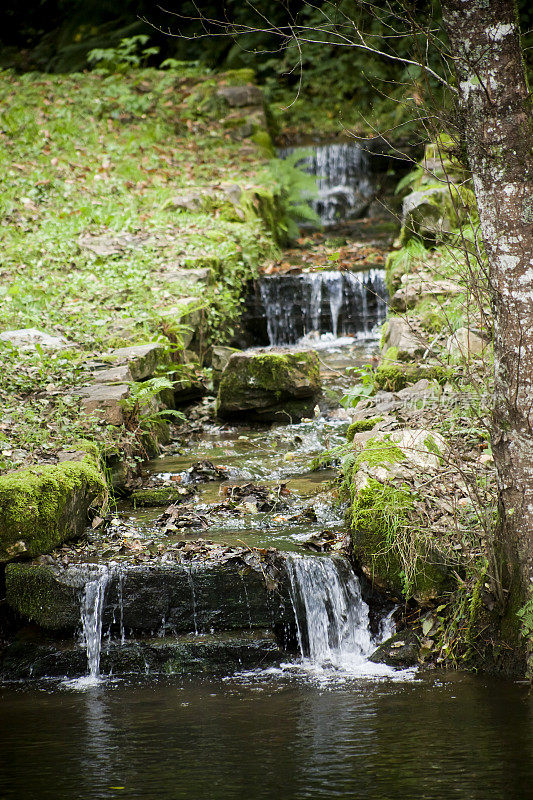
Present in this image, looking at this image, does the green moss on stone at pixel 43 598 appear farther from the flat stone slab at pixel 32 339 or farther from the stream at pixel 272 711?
the flat stone slab at pixel 32 339

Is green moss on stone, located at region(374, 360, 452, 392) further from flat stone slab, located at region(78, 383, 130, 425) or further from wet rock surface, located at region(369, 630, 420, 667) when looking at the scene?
wet rock surface, located at region(369, 630, 420, 667)

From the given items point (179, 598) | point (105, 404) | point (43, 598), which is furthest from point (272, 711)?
point (105, 404)

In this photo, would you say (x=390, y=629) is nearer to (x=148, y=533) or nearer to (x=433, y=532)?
(x=433, y=532)

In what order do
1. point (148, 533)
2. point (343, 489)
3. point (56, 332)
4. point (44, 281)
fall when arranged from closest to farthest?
1. point (148, 533)
2. point (343, 489)
3. point (56, 332)
4. point (44, 281)

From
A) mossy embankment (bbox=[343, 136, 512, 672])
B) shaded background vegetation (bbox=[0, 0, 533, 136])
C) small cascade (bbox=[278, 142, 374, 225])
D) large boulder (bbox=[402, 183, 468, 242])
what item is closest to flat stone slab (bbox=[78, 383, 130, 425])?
mossy embankment (bbox=[343, 136, 512, 672])

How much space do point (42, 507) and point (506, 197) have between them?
3322mm

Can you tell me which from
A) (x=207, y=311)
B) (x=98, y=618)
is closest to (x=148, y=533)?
(x=98, y=618)

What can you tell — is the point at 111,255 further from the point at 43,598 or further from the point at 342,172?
the point at 342,172

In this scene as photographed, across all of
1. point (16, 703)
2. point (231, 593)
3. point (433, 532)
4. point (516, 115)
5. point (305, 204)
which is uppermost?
point (305, 204)

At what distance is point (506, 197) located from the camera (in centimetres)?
368

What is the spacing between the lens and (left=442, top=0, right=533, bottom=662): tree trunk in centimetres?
362

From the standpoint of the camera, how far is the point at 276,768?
124 inches

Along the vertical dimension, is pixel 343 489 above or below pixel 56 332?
below

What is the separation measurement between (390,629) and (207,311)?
18.4ft
